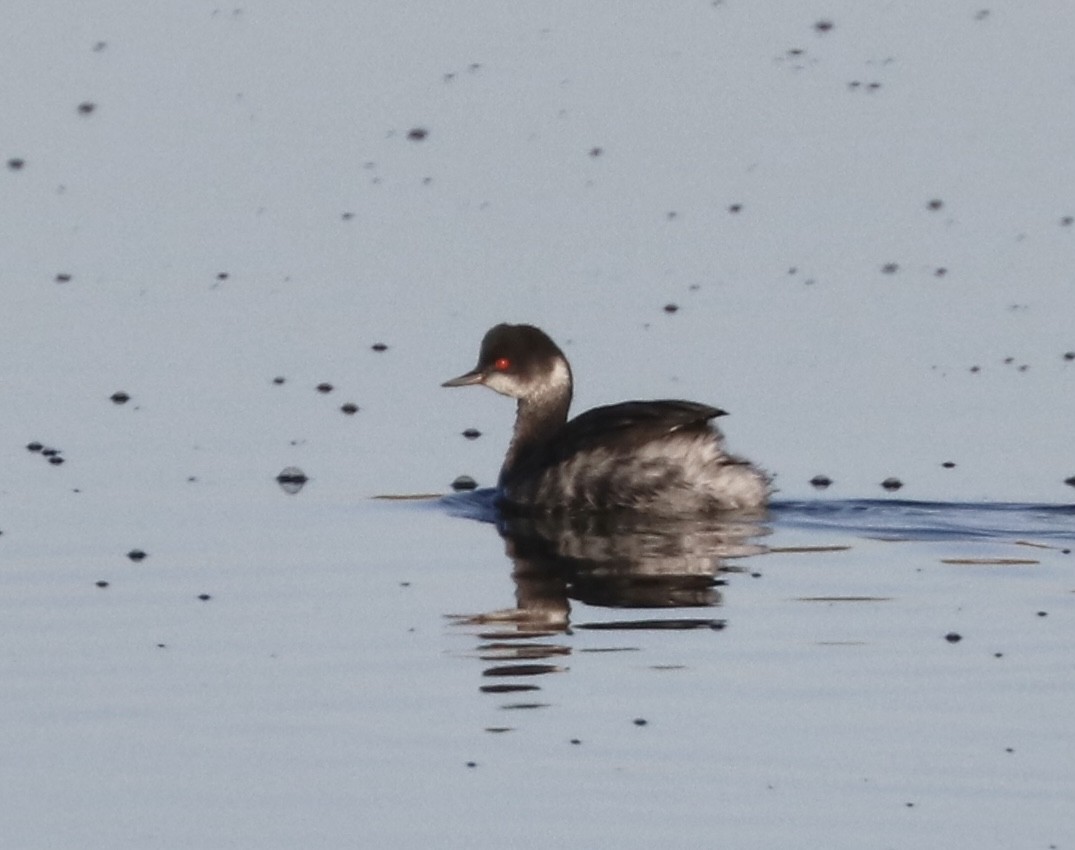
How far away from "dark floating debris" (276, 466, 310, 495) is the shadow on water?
93 centimetres

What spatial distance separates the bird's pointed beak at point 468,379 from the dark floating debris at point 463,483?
1036mm

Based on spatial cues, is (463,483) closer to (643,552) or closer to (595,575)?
(643,552)

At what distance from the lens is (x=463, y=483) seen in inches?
774

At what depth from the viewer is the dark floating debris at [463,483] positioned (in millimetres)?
19516

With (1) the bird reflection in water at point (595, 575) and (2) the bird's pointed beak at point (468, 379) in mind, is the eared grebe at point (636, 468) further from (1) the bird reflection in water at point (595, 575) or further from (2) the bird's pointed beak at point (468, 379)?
(2) the bird's pointed beak at point (468, 379)

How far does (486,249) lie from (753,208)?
2861mm

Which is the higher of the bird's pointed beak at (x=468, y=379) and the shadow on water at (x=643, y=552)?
the bird's pointed beak at (x=468, y=379)

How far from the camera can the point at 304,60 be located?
111 feet

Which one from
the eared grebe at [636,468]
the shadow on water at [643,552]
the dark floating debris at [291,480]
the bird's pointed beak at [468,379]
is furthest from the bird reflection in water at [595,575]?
the bird's pointed beak at [468,379]

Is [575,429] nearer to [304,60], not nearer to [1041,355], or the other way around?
[1041,355]

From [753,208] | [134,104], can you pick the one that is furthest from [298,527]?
[134,104]

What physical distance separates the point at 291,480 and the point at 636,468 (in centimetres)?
223

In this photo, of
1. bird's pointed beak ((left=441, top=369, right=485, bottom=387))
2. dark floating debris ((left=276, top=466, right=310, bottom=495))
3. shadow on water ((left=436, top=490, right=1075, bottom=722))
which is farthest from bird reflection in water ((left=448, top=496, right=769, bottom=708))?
bird's pointed beak ((left=441, top=369, right=485, bottom=387))

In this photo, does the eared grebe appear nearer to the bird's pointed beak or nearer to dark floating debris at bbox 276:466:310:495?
the bird's pointed beak
